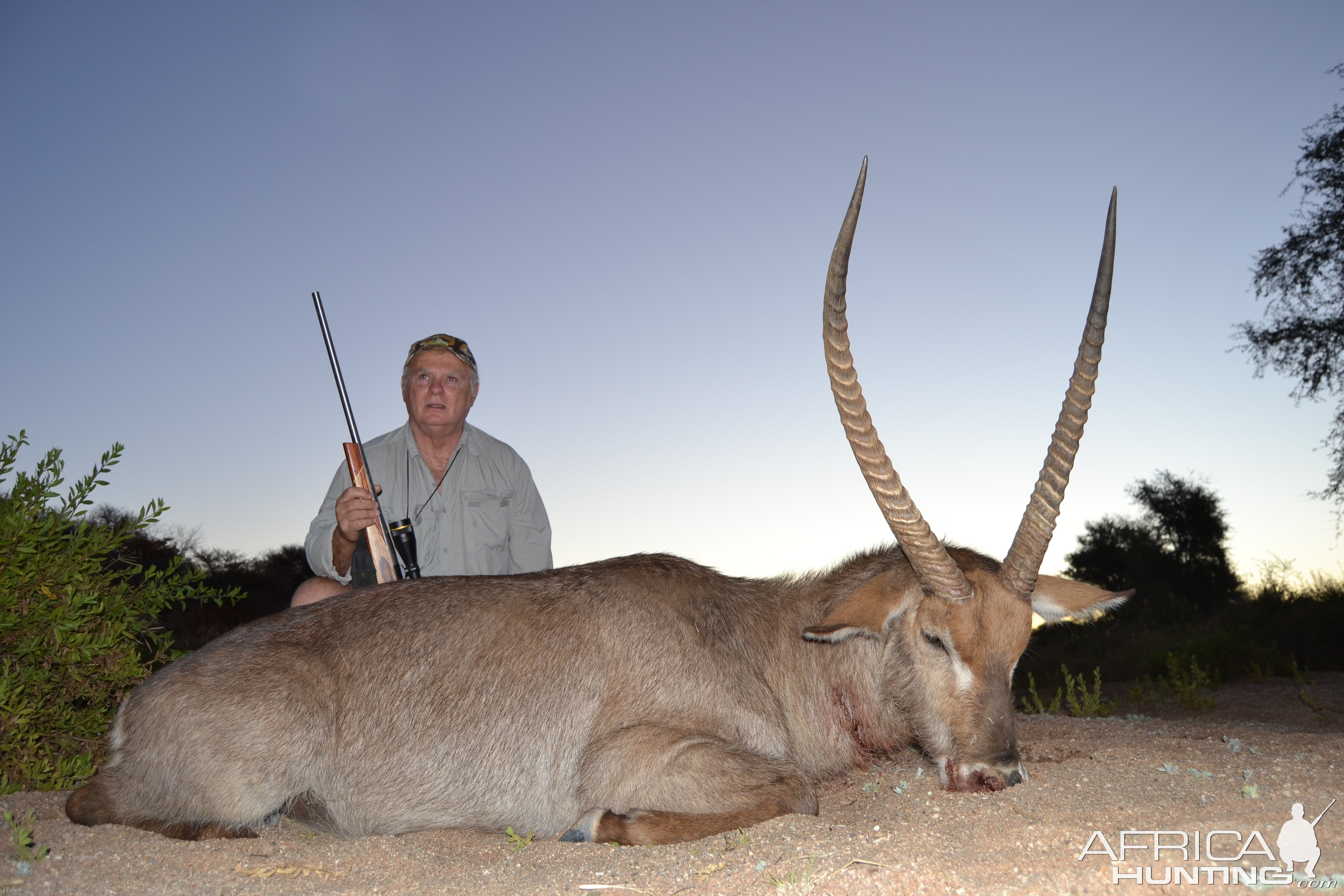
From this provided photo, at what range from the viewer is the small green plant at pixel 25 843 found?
3523mm

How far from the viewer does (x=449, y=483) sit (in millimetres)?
7473

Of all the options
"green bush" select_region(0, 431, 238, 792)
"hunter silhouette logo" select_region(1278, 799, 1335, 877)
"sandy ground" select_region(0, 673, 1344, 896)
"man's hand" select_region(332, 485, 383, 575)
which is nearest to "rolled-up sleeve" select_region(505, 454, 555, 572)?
"man's hand" select_region(332, 485, 383, 575)

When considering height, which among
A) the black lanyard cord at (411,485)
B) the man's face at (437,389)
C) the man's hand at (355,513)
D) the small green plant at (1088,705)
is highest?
the man's face at (437,389)

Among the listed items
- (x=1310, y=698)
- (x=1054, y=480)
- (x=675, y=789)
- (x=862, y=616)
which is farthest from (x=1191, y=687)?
(x=675, y=789)

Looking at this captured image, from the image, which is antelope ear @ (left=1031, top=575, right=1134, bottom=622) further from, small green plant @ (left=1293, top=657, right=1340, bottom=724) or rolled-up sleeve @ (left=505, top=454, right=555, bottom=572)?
small green plant @ (left=1293, top=657, right=1340, bottom=724)

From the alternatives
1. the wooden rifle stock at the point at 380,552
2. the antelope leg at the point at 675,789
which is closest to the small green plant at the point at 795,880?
the antelope leg at the point at 675,789

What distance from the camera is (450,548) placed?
24.0 feet

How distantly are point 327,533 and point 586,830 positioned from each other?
146 inches

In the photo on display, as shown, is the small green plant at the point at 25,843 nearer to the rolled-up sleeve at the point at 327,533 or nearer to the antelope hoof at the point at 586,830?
the antelope hoof at the point at 586,830

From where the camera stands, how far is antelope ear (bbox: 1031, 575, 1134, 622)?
4578 millimetres

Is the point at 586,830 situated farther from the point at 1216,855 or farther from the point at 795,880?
the point at 1216,855

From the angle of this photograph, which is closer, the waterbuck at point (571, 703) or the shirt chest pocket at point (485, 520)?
the waterbuck at point (571, 703)

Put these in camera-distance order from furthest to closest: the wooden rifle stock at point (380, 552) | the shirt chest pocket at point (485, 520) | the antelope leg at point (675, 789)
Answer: the shirt chest pocket at point (485, 520), the wooden rifle stock at point (380, 552), the antelope leg at point (675, 789)

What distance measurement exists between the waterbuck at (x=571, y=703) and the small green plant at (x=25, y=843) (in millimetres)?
321
